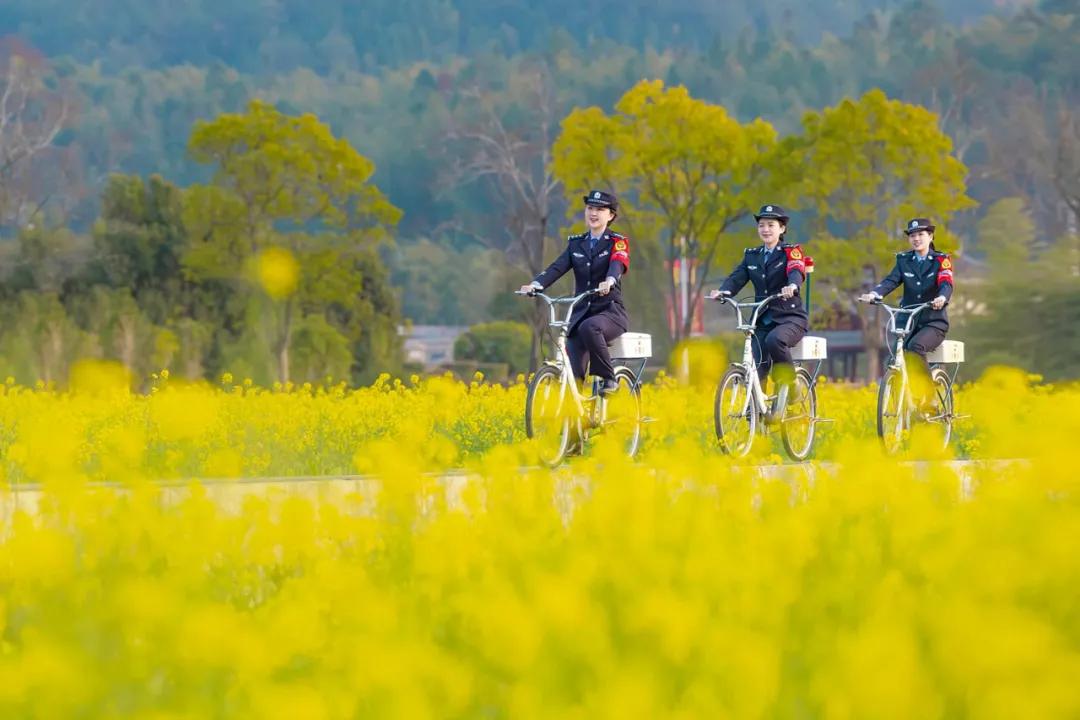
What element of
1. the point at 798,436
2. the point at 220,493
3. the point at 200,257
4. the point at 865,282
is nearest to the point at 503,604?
the point at 220,493

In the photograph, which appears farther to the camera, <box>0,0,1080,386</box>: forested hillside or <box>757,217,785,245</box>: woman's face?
<box>0,0,1080,386</box>: forested hillside

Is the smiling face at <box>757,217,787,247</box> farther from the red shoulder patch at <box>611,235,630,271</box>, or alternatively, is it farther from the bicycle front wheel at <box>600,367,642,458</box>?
the bicycle front wheel at <box>600,367,642,458</box>

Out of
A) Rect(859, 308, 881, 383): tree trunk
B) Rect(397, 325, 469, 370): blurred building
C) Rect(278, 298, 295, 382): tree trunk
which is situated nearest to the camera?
Rect(278, 298, 295, 382): tree trunk

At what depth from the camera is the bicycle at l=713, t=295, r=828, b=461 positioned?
10.1 m

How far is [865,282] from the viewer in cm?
4472

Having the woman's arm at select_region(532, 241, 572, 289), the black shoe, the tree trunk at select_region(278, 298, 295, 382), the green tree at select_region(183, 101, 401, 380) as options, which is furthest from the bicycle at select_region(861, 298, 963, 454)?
the green tree at select_region(183, 101, 401, 380)

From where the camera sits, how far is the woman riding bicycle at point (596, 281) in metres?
9.81

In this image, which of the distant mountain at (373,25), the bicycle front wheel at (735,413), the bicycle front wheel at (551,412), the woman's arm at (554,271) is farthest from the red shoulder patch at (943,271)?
the distant mountain at (373,25)

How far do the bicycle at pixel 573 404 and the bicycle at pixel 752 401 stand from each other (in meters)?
0.53

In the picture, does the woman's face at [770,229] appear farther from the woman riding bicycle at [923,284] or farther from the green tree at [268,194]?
the green tree at [268,194]

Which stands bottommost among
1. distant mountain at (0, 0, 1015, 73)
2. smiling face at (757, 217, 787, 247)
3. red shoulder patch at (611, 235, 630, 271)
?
red shoulder patch at (611, 235, 630, 271)

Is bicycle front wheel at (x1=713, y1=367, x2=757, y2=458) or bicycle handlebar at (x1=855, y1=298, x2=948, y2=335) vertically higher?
bicycle handlebar at (x1=855, y1=298, x2=948, y2=335)

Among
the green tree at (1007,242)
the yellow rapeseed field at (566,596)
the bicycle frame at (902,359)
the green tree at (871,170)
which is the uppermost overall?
the green tree at (871,170)

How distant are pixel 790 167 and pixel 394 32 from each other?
4600 inches
